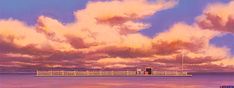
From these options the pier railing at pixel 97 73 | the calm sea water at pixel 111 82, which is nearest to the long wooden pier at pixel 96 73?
the pier railing at pixel 97 73

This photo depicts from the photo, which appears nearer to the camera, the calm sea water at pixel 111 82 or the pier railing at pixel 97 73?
the pier railing at pixel 97 73

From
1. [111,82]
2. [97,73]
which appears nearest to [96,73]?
[97,73]

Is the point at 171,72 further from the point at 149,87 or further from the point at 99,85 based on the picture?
the point at 99,85

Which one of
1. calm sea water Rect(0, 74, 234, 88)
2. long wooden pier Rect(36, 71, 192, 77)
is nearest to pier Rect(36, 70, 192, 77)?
long wooden pier Rect(36, 71, 192, 77)

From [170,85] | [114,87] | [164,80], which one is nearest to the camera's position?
[114,87]

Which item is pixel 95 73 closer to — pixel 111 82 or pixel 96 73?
pixel 96 73

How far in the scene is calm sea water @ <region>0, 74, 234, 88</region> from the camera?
1917 centimetres

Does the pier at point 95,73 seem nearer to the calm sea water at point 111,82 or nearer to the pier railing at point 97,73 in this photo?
the pier railing at point 97,73

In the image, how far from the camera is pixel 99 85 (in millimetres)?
19203

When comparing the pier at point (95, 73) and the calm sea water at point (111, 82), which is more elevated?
the pier at point (95, 73)

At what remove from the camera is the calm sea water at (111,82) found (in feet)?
62.9

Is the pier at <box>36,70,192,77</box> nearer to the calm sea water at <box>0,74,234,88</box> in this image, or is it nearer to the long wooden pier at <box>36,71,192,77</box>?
the long wooden pier at <box>36,71,192,77</box>

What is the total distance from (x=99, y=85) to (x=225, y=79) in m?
4.56

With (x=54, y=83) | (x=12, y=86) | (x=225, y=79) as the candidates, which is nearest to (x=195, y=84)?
(x=225, y=79)
